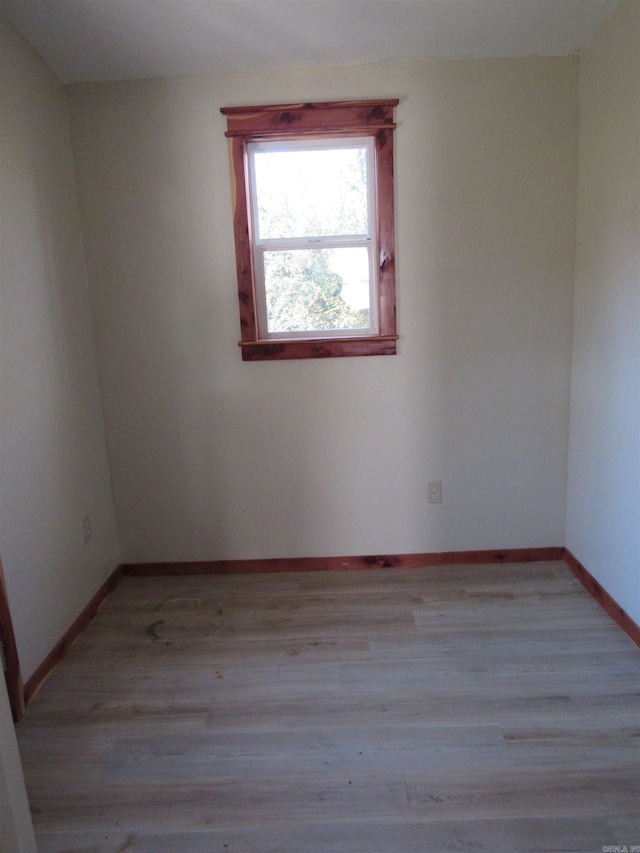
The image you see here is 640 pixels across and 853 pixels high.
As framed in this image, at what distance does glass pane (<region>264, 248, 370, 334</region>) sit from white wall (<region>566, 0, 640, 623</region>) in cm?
105

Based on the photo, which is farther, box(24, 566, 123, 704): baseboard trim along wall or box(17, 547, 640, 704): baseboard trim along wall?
box(17, 547, 640, 704): baseboard trim along wall

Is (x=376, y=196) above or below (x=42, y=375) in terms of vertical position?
above

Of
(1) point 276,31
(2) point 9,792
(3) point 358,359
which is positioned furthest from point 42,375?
(1) point 276,31

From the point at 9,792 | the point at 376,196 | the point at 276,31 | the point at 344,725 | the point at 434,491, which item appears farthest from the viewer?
the point at 434,491

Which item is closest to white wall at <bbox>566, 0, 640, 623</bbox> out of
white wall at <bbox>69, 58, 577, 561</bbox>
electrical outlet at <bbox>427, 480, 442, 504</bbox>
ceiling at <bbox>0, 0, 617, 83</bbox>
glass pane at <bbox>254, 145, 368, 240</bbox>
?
white wall at <bbox>69, 58, 577, 561</bbox>

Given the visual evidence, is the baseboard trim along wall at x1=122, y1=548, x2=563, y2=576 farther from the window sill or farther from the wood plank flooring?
the window sill

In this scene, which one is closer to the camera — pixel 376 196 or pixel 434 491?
pixel 376 196

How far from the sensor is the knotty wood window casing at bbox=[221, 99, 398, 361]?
2.35 m

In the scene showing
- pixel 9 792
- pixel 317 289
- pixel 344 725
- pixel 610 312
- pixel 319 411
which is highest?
pixel 317 289

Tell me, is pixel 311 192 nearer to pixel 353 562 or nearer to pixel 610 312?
pixel 610 312

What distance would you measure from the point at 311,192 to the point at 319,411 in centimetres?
108

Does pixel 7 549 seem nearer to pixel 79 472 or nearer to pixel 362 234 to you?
pixel 79 472

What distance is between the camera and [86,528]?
2.44 metres

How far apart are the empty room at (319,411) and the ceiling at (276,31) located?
0.02 meters
